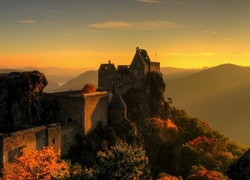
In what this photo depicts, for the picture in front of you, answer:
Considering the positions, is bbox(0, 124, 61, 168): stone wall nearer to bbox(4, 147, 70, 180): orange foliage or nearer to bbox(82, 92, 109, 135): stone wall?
bbox(4, 147, 70, 180): orange foliage

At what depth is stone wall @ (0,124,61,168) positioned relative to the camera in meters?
33.0

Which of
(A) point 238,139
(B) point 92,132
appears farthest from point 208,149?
(A) point 238,139

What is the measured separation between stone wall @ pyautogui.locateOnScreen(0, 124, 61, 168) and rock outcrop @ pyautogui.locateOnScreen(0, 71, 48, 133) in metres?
4.11

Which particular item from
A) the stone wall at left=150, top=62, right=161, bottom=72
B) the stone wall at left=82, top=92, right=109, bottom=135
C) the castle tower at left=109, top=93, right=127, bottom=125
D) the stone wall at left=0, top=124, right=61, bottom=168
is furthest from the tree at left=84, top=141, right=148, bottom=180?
the stone wall at left=150, top=62, right=161, bottom=72

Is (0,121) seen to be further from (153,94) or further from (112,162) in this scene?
(153,94)

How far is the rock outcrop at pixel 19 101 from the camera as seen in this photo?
42.4 meters

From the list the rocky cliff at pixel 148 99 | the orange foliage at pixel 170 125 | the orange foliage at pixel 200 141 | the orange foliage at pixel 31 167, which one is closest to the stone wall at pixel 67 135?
the orange foliage at pixel 31 167

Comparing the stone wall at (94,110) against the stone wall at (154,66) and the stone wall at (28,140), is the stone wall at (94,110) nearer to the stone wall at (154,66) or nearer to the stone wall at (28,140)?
the stone wall at (28,140)

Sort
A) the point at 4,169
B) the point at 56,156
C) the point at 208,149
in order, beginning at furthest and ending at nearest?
the point at 208,149 < the point at 56,156 < the point at 4,169

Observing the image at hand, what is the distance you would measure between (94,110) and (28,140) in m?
14.4

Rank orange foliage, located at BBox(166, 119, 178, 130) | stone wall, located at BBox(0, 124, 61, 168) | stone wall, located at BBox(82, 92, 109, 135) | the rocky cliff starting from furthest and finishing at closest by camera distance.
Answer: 1. orange foliage, located at BBox(166, 119, 178, 130)
2. the rocky cliff
3. stone wall, located at BBox(82, 92, 109, 135)
4. stone wall, located at BBox(0, 124, 61, 168)

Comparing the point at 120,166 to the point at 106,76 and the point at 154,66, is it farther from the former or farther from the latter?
the point at 154,66

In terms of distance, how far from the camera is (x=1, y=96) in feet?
142

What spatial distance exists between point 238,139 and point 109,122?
457ft
